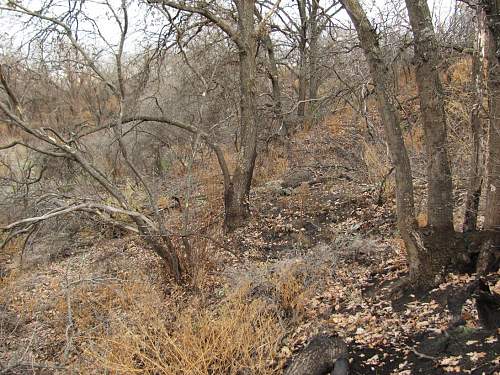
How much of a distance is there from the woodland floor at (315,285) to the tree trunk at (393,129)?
0.48 metres

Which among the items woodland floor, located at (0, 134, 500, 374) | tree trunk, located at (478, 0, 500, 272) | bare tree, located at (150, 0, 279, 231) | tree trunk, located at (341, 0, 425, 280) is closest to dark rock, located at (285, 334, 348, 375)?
woodland floor, located at (0, 134, 500, 374)

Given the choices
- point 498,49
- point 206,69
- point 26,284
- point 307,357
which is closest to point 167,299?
point 307,357

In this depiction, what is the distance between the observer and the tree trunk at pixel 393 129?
15.5ft

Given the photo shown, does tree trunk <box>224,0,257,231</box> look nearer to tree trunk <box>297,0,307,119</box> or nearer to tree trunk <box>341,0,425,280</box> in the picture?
tree trunk <box>297,0,307,119</box>

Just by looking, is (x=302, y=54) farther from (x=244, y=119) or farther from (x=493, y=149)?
(x=493, y=149)

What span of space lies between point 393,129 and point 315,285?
2057 mm

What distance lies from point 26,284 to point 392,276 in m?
6.26

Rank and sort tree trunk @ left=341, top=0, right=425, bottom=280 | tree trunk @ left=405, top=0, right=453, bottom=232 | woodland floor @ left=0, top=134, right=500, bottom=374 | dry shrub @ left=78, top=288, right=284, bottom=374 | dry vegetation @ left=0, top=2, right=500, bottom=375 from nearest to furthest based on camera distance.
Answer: woodland floor @ left=0, top=134, right=500, bottom=374
dry shrub @ left=78, top=288, right=284, bottom=374
dry vegetation @ left=0, top=2, right=500, bottom=375
tree trunk @ left=405, top=0, right=453, bottom=232
tree trunk @ left=341, top=0, right=425, bottom=280

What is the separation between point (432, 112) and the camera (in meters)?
4.69

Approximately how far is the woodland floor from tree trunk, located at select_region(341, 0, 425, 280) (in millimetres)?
480

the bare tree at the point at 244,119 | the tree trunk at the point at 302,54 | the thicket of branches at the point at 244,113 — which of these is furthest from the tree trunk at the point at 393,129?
the tree trunk at the point at 302,54

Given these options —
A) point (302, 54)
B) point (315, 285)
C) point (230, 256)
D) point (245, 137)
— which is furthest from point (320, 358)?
point (302, 54)

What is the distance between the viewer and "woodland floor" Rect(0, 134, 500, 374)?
160 inches

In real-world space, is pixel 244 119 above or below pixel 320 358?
above
